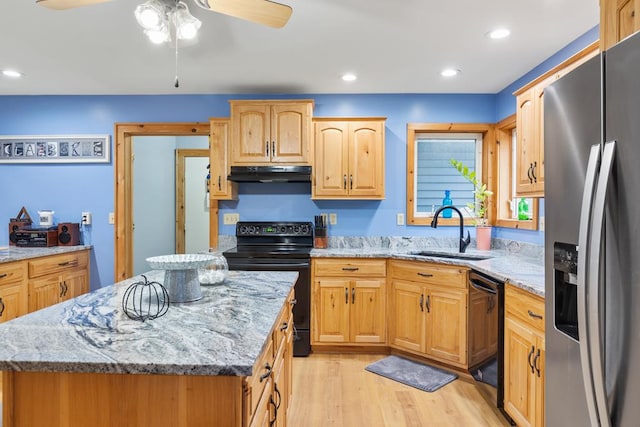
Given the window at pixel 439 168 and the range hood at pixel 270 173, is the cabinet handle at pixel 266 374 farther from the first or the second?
the window at pixel 439 168

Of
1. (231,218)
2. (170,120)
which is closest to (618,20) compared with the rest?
(231,218)

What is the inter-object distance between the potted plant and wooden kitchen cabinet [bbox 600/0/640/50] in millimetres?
2500

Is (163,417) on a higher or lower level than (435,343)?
higher

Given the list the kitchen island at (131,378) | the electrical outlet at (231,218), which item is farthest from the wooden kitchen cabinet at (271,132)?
the kitchen island at (131,378)

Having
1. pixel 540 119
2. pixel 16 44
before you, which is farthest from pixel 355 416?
pixel 16 44

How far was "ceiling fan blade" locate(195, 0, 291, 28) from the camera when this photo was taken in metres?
1.77

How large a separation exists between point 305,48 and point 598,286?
244 cm

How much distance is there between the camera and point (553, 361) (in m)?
1.36

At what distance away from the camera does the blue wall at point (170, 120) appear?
391cm

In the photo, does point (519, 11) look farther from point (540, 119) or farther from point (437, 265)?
point (437, 265)

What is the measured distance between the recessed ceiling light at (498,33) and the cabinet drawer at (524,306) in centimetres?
166

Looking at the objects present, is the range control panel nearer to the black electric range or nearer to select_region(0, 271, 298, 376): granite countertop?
the black electric range

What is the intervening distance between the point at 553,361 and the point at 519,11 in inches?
78.4

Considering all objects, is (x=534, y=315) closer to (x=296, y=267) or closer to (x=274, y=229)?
(x=296, y=267)
